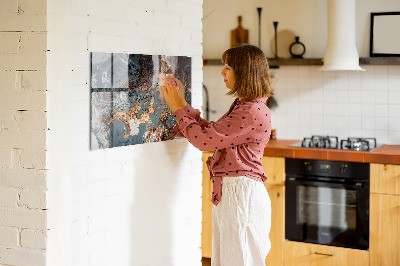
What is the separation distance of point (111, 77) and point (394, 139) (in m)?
2.87

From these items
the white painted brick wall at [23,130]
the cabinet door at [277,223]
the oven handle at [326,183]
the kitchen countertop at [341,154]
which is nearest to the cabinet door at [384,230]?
the oven handle at [326,183]

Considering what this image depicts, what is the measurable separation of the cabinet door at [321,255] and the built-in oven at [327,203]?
1.6 inches

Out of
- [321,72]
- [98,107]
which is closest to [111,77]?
[98,107]

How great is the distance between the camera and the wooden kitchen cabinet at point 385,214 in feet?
13.3

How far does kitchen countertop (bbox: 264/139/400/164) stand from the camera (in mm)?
4082

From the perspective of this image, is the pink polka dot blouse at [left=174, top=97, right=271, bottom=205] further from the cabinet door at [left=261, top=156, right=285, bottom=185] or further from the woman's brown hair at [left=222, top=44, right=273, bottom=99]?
the cabinet door at [left=261, top=156, right=285, bottom=185]

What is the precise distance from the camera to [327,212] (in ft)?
14.3

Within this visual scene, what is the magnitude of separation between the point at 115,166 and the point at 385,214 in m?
2.20

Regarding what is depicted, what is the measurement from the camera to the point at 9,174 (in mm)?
2391

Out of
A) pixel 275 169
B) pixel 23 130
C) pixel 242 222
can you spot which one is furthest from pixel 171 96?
pixel 275 169

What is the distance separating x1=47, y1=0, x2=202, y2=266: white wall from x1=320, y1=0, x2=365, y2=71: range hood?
1.63 m

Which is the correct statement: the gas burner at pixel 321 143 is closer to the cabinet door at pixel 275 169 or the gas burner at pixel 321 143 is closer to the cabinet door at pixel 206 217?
the cabinet door at pixel 275 169

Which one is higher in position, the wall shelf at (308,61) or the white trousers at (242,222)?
the wall shelf at (308,61)

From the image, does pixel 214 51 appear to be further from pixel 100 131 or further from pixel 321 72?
pixel 100 131
